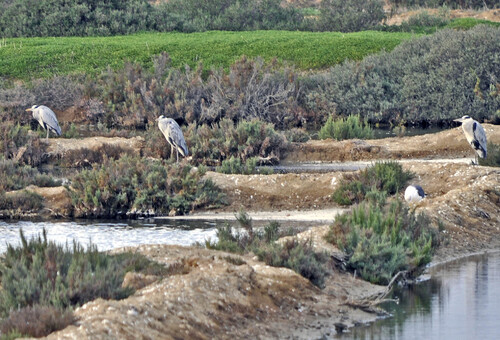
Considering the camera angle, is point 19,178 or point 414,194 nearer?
point 414,194

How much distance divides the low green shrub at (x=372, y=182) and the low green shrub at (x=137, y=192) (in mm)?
2281

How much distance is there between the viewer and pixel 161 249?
37.5 ft

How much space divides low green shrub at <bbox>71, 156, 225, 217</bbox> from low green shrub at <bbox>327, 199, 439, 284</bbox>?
5.15 m

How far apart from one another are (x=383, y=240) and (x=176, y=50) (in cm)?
3030

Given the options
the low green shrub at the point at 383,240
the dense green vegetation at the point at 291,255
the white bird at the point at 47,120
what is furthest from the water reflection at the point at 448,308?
the white bird at the point at 47,120

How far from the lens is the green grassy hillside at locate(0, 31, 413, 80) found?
39.4m

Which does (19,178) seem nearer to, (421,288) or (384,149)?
(384,149)

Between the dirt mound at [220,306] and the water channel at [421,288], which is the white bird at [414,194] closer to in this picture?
the water channel at [421,288]

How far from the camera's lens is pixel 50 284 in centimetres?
905

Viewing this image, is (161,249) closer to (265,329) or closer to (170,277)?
(170,277)

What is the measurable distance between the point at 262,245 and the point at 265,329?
8.76ft

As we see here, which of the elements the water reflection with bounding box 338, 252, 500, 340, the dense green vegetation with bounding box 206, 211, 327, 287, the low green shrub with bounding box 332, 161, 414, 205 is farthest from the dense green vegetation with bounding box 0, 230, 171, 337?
the low green shrub with bounding box 332, 161, 414, 205

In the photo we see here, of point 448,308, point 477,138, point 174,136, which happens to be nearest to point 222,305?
point 448,308

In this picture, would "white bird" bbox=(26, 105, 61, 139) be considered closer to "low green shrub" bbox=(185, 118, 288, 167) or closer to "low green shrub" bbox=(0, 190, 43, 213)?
"low green shrub" bbox=(185, 118, 288, 167)
